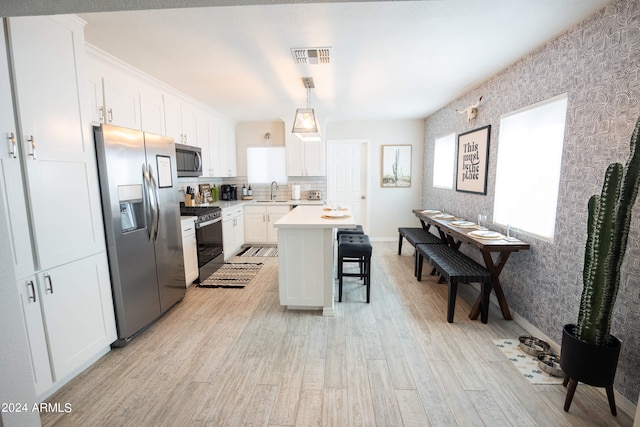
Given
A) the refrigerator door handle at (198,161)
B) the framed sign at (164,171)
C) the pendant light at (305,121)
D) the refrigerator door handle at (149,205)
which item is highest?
the pendant light at (305,121)

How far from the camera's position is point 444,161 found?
4688mm

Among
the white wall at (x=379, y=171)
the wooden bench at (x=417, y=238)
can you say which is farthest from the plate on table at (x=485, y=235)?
the white wall at (x=379, y=171)

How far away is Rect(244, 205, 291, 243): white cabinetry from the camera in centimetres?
531

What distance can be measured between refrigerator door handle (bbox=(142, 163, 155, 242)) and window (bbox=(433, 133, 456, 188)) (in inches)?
154

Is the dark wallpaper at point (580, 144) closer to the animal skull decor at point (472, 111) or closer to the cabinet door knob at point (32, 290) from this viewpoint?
the animal skull decor at point (472, 111)

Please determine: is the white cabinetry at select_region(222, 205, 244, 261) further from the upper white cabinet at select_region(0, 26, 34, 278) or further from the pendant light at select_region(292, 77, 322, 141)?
the upper white cabinet at select_region(0, 26, 34, 278)

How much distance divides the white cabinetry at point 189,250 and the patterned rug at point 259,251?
1400 millimetres

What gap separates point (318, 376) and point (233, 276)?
7.49ft

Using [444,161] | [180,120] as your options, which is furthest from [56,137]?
[444,161]

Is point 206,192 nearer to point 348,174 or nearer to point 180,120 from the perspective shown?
point 180,120

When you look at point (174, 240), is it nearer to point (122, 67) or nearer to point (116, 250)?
point (116, 250)

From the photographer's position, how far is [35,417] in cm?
130

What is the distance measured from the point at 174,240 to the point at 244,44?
1985mm

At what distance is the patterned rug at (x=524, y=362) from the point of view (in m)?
1.95
